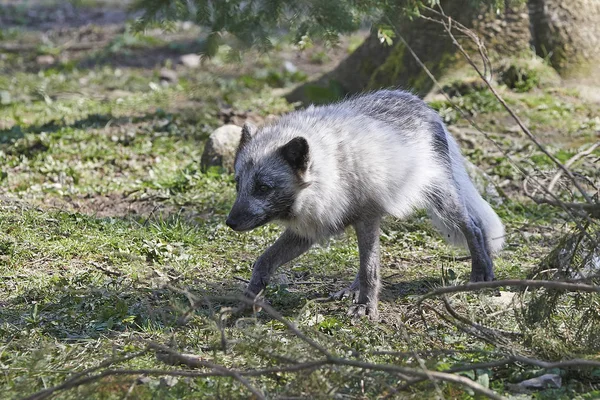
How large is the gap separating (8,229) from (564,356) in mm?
3840

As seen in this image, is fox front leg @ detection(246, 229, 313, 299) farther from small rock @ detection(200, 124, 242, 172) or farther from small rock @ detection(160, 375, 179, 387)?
small rock @ detection(200, 124, 242, 172)

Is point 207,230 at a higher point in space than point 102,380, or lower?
lower

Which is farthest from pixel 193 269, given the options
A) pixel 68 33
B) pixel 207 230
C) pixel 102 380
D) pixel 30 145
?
pixel 68 33

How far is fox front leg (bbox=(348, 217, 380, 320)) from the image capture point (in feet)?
15.8

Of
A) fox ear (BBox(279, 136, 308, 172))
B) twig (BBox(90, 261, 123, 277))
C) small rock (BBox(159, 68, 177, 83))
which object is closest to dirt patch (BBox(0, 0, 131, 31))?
small rock (BBox(159, 68, 177, 83))

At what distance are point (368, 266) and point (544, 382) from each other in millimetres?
1475

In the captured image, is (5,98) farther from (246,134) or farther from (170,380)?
(170,380)

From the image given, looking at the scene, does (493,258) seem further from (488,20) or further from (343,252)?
(488,20)

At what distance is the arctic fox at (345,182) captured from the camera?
4.73 meters

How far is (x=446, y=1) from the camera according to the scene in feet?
28.7

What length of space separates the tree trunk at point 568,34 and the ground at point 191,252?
0.40 metres

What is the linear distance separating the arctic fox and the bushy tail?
9 cm

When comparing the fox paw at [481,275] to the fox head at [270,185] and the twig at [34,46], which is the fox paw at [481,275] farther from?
the twig at [34,46]

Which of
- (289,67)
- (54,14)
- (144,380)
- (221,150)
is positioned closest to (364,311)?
(144,380)
